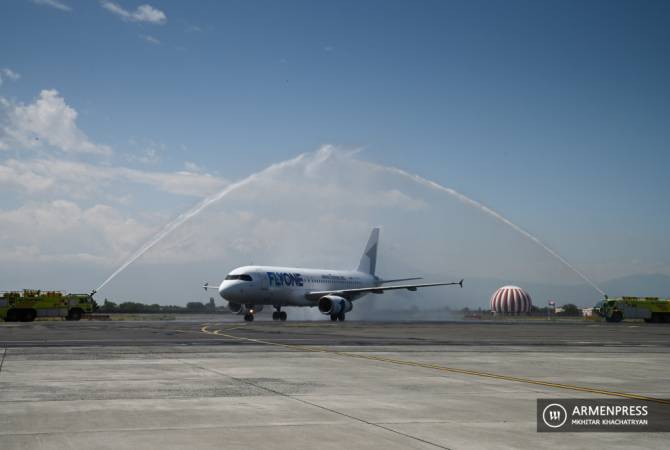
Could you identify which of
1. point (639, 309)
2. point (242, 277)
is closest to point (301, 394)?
point (242, 277)

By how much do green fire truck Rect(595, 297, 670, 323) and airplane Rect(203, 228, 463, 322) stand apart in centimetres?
1952

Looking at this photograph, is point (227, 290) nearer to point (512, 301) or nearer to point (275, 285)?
point (275, 285)

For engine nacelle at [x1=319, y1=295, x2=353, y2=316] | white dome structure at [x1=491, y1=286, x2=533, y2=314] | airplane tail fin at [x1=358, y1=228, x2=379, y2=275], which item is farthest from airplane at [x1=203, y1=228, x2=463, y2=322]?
white dome structure at [x1=491, y1=286, x2=533, y2=314]

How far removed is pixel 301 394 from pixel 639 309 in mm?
66998

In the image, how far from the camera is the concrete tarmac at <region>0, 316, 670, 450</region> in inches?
356

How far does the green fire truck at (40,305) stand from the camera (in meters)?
59.2

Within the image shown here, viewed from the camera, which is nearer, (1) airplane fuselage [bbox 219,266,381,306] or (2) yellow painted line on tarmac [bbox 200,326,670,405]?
(2) yellow painted line on tarmac [bbox 200,326,670,405]

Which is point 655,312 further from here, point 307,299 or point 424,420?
point 424,420

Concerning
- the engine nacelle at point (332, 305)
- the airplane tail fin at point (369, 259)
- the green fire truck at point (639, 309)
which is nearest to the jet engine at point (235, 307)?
the engine nacelle at point (332, 305)

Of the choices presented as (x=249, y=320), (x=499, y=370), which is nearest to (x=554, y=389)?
(x=499, y=370)

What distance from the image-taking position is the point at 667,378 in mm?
16703

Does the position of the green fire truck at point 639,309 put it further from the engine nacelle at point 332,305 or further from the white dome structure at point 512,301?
the white dome structure at point 512,301

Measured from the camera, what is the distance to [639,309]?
7238 cm

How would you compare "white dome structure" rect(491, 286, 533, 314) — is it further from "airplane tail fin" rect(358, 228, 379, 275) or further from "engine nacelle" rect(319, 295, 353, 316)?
"engine nacelle" rect(319, 295, 353, 316)
